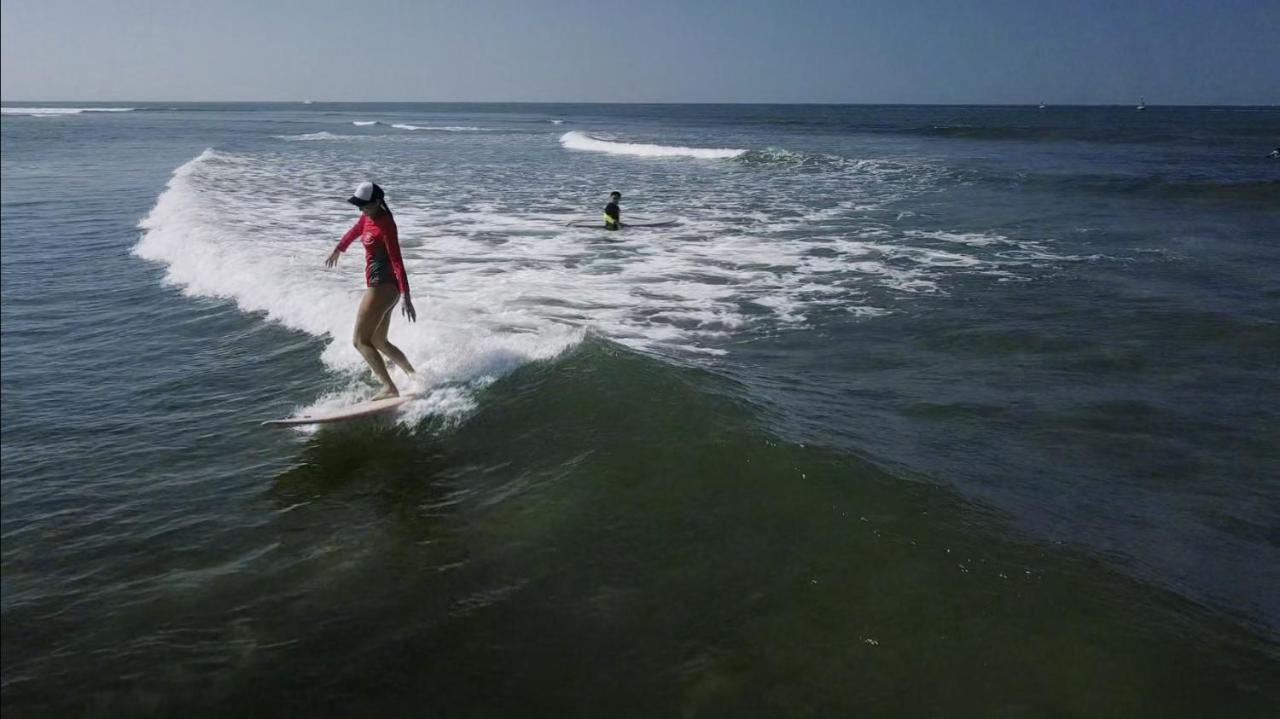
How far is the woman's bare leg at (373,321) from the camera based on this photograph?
782 cm

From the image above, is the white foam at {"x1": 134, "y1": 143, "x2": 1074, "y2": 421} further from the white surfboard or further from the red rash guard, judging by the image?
the red rash guard

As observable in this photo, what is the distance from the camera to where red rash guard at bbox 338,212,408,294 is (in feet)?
25.0

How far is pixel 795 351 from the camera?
10344 millimetres

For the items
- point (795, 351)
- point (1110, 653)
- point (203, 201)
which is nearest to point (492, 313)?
point (795, 351)

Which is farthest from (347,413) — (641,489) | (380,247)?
(641,489)

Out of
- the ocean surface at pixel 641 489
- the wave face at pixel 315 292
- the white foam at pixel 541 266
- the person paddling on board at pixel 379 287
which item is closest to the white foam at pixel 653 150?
the white foam at pixel 541 266

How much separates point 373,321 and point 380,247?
0.71m

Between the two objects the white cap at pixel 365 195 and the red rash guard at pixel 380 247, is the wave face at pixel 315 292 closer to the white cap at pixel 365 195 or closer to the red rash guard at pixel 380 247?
the red rash guard at pixel 380 247

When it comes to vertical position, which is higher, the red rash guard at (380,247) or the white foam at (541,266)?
the red rash guard at (380,247)

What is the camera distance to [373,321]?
25.9ft

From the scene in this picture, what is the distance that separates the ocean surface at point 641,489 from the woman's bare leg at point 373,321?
59 centimetres

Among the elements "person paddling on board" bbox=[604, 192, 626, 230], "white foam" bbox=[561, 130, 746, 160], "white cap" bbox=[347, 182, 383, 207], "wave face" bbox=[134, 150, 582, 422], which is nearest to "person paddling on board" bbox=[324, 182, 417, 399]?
"white cap" bbox=[347, 182, 383, 207]

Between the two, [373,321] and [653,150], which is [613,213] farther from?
[653,150]

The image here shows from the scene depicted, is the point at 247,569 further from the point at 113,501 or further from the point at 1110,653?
the point at 1110,653
